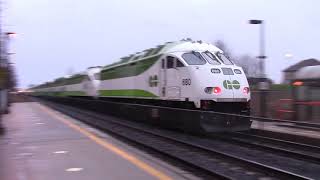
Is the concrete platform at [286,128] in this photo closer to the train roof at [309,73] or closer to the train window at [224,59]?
the train window at [224,59]

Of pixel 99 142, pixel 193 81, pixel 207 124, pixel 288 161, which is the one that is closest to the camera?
pixel 288 161

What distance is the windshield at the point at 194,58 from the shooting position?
2047 cm

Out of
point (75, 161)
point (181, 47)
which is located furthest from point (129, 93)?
point (75, 161)

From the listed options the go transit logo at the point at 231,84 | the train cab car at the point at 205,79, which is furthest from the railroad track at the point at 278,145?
the go transit logo at the point at 231,84

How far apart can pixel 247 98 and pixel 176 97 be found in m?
2.85

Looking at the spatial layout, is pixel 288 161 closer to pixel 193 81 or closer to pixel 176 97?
pixel 193 81

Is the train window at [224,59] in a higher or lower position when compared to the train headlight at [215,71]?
higher

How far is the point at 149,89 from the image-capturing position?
24.7m

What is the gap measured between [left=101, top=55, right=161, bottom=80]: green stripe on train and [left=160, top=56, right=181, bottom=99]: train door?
123 cm

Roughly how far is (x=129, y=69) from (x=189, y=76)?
9960 mm

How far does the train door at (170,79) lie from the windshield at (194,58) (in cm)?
60

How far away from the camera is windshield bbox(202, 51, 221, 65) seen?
20672 mm

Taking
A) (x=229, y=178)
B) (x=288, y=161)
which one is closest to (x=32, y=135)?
(x=288, y=161)

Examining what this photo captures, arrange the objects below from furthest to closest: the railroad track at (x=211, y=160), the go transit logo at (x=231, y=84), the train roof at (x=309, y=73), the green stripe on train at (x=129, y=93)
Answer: the green stripe on train at (x=129, y=93) → the train roof at (x=309, y=73) → the go transit logo at (x=231, y=84) → the railroad track at (x=211, y=160)
